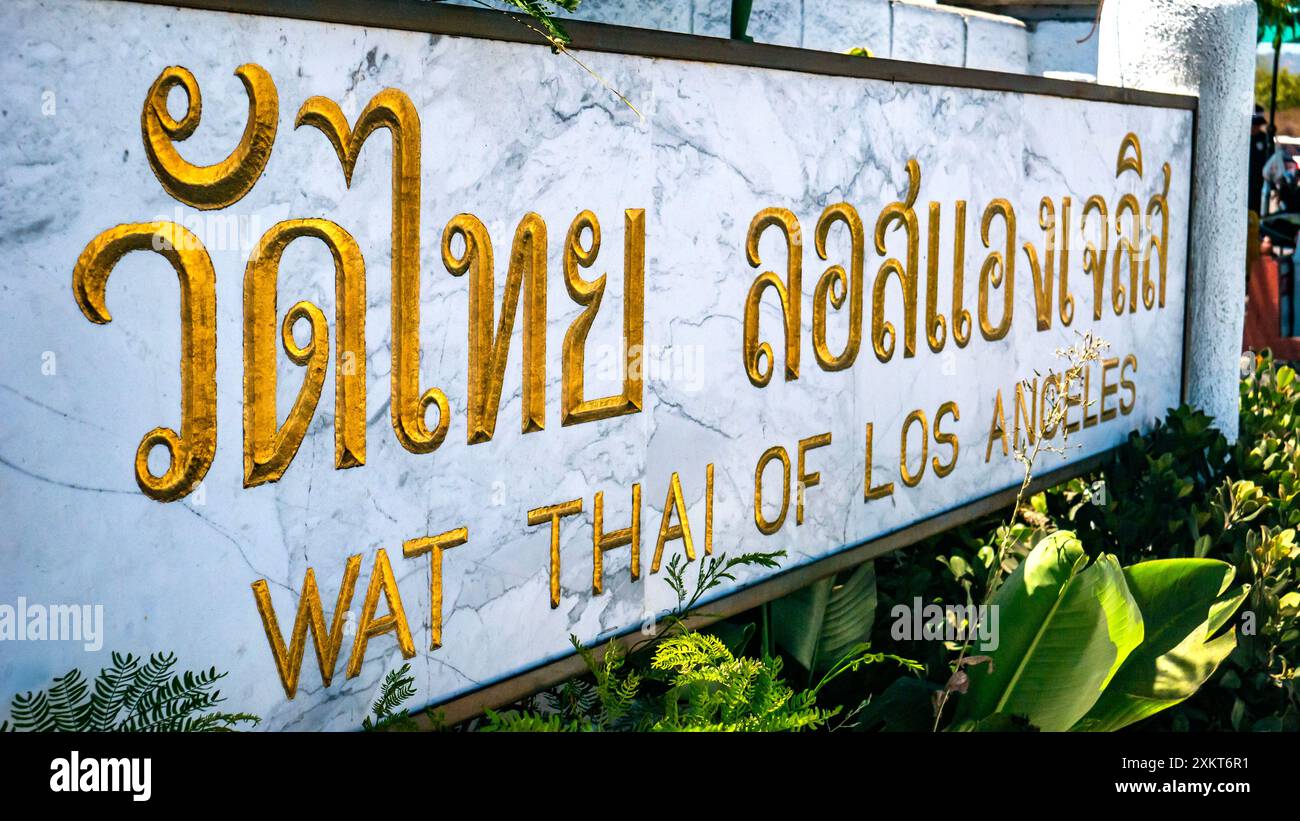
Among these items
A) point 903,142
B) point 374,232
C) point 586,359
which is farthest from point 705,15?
point 374,232

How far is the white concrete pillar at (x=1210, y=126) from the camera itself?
249 inches

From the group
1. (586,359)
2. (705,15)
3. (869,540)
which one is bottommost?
(869,540)

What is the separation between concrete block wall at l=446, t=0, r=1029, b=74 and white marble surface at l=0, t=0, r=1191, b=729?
1.38 metres

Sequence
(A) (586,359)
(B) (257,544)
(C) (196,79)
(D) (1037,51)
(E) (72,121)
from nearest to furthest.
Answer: (E) (72,121), (C) (196,79), (B) (257,544), (A) (586,359), (D) (1037,51)

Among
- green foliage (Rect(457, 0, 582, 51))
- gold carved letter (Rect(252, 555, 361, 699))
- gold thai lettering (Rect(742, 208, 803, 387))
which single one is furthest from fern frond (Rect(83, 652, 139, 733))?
gold thai lettering (Rect(742, 208, 803, 387))

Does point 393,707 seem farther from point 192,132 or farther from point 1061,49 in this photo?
point 1061,49

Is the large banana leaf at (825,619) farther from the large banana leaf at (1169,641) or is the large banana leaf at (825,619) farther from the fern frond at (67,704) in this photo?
the fern frond at (67,704)

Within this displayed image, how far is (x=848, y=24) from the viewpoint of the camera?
6.81 m

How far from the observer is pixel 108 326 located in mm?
2449

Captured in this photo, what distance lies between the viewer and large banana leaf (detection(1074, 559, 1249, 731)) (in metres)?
3.99

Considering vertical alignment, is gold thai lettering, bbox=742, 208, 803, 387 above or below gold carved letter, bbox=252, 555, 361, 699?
above

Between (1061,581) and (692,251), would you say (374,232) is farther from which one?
(1061,581)

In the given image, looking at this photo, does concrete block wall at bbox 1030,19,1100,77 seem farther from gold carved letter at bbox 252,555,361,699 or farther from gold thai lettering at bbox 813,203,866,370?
gold carved letter at bbox 252,555,361,699

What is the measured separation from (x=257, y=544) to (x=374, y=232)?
2.05ft
